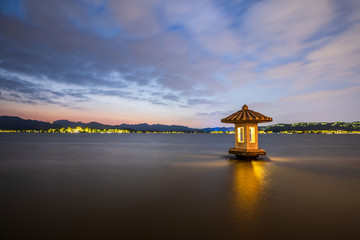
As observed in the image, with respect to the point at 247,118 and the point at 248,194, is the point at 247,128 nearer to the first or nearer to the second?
the point at 247,118

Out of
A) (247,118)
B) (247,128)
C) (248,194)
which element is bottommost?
(248,194)

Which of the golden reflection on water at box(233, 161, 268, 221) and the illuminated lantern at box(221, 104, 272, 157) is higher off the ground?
the illuminated lantern at box(221, 104, 272, 157)

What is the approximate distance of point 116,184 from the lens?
43.1 feet

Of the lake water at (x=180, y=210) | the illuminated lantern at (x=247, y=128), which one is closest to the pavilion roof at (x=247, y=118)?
the illuminated lantern at (x=247, y=128)

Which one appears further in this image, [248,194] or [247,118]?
[247,118]

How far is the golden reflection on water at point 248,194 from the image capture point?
8.22 m

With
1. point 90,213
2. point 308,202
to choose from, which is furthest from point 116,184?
point 308,202

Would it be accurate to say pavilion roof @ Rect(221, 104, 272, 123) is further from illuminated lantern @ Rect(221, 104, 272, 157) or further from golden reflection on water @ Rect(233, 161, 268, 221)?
golden reflection on water @ Rect(233, 161, 268, 221)

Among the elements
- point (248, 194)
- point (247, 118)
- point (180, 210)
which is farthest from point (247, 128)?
point (180, 210)

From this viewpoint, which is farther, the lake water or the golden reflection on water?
the golden reflection on water

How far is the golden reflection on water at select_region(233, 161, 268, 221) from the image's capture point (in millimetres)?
8220

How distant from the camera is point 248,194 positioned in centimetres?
1096

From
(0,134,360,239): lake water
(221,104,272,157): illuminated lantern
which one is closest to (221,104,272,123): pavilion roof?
A: (221,104,272,157): illuminated lantern

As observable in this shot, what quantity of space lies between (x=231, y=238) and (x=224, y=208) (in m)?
2.44
